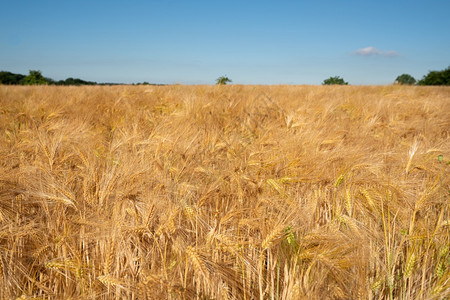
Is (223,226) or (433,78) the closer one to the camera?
(223,226)

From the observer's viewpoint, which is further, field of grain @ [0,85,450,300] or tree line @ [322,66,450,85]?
tree line @ [322,66,450,85]

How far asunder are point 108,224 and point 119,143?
1081 mm

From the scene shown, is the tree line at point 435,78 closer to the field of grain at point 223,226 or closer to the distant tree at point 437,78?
the distant tree at point 437,78

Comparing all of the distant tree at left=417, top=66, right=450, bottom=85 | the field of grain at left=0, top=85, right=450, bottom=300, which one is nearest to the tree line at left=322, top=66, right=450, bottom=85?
the distant tree at left=417, top=66, right=450, bottom=85

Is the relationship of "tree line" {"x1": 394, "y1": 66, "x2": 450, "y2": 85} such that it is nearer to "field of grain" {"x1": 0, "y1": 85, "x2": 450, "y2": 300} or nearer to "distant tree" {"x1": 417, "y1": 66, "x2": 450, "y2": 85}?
"distant tree" {"x1": 417, "y1": 66, "x2": 450, "y2": 85}

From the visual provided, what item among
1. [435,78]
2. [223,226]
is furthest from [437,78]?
[223,226]

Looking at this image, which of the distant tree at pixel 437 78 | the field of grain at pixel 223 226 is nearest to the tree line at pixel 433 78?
the distant tree at pixel 437 78

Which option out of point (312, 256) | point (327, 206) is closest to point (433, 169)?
point (327, 206)

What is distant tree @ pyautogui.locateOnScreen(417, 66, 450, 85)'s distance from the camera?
27.6m

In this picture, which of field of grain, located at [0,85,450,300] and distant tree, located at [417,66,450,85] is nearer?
field of grain, located at [0,85,450,300]

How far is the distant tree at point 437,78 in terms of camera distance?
1087 inches

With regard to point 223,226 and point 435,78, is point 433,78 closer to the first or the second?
point 435,78

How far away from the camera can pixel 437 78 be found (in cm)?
2834

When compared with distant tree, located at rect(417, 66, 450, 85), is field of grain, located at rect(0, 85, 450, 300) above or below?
below
